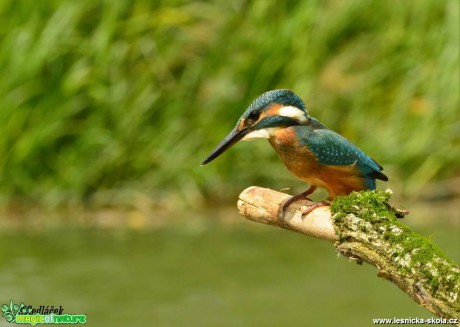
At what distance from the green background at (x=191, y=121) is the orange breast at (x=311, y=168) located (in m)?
2.22

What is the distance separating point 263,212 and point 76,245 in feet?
9.70

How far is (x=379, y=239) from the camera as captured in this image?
3.75m

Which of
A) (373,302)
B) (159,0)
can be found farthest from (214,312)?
(159,0)

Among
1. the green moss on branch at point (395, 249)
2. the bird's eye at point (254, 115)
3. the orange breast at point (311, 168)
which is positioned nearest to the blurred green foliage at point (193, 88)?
the orange breast at point (311, 168)

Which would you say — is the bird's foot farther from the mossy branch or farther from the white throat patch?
the white throat patch

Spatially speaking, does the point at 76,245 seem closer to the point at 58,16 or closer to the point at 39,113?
the point at 39,113

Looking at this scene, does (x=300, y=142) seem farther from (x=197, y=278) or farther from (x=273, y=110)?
(x=197, y=278)

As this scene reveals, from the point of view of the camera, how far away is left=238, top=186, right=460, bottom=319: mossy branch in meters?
3.54

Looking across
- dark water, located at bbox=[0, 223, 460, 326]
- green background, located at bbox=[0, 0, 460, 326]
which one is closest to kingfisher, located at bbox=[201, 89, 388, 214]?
dark water, located at bbox=[0, 223, 460, 326]

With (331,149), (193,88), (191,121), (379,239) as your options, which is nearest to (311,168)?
(331,149)

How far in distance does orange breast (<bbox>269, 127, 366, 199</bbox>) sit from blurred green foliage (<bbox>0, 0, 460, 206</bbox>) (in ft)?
10.7

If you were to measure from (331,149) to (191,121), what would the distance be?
3696mm

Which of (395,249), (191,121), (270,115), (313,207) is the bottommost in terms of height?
(395,249)

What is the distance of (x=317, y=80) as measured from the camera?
317 inches
